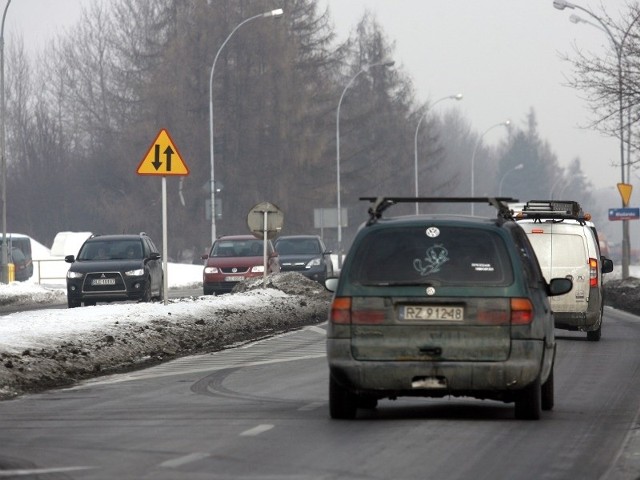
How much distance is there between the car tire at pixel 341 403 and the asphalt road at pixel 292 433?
0.37 feet

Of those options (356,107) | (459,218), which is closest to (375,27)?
(356,107)

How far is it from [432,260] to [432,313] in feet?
1.27

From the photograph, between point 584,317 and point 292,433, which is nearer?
point 292,433

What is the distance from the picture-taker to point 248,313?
91.8 feet

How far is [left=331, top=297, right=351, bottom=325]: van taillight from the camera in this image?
11.2 metres

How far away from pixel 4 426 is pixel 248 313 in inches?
644

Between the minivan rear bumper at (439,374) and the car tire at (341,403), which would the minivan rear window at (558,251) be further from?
Answer: the minivan rear bumper at (439,374)

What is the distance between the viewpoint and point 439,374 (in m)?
11.1

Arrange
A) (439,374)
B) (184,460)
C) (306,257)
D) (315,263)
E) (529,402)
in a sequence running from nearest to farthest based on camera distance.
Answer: (184,460), (439,374), (529,402), (315,263), (306,257)

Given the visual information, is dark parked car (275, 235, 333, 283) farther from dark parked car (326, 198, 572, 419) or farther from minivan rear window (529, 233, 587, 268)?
dark parked car (326, 198, 572, 419)

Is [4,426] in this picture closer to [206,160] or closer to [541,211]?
[541,211]

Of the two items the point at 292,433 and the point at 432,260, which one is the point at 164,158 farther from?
the point at 292,433

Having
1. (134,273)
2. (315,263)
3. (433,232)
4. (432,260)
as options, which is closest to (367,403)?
(432,260)

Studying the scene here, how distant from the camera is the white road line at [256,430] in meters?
10.7
